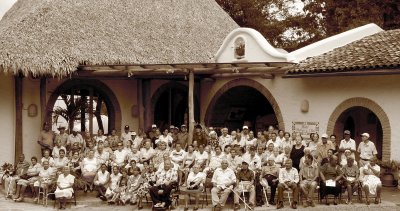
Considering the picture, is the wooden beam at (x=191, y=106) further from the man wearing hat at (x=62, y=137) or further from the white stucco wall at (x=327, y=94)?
the man wearing hat at (x=62, y=137)

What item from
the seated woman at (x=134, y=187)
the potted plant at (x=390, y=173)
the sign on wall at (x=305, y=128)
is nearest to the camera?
the seated woman at (x=134, y=187)

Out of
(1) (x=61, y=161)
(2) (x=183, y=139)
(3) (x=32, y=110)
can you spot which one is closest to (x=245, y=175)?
(2) (x=183, y=139)

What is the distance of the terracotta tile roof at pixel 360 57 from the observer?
1384 centimetres

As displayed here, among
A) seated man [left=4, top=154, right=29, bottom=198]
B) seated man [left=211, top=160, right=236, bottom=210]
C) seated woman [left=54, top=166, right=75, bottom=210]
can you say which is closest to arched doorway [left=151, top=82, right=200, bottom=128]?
seated man [left=4, top=154, right=29, bottom=198]

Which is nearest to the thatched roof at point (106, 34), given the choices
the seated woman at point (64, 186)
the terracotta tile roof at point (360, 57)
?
the seated woman at point (64, 186)

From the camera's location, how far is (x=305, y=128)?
15961mm

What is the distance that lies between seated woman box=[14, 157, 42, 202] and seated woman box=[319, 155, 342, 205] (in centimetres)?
660

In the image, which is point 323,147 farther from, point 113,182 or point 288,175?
point 113,182

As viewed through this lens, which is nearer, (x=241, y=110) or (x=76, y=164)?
(x=76, y=164)

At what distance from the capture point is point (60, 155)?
526 inches

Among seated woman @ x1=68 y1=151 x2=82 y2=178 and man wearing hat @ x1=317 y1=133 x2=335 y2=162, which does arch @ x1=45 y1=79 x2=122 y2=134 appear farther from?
man wearing hat @ x1=317 y1=133 x2=335 y2=162

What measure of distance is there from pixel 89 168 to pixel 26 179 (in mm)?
1514

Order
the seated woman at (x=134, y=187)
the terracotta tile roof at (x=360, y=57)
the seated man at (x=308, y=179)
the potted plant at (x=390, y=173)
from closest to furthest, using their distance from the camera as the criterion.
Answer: the seated man at (x=308, y=179) < the seated woman at (x=134, y=187) < the potted plant at (x=390, y=173) < the terracotta tile roof at (x=360, y=57)

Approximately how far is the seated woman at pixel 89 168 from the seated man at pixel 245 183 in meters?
3.60
